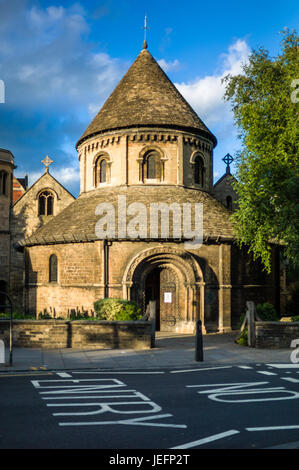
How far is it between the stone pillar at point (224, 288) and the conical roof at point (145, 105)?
8308 mm

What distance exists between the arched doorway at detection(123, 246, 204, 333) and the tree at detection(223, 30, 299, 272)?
3134mm

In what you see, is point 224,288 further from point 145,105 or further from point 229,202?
point 145,105

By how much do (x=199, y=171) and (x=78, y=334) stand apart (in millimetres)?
14972

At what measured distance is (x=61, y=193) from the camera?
33.0 m

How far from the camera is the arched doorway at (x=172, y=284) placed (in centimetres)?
2188

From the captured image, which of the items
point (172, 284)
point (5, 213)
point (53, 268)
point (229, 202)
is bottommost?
point (172, 284)

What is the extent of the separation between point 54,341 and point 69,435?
9.85 meters

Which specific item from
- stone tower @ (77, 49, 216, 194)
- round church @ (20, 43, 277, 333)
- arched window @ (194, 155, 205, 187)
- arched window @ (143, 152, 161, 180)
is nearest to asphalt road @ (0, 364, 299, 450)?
round church @ (20, 43, 277, 333)

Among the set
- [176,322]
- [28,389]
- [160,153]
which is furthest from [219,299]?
[28,389]

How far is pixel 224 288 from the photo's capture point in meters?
22.9

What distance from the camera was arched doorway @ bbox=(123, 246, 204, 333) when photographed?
21.9m

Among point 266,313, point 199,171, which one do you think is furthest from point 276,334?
point 199,171

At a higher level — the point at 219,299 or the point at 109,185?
the point at 109,185
